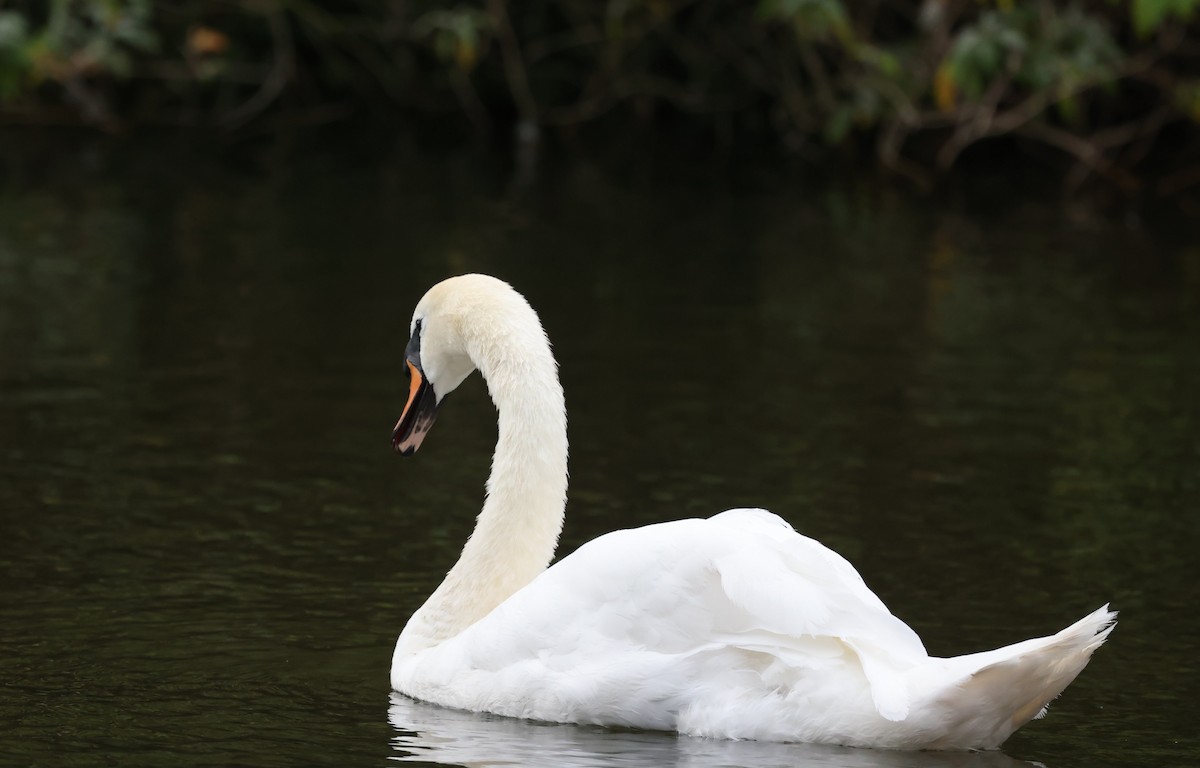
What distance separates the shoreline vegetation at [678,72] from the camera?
806 inches

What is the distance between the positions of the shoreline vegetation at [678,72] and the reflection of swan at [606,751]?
44.5 feet

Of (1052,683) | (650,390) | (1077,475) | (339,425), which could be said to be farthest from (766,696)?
(650,390)

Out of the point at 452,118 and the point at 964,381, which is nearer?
the point at 964,381

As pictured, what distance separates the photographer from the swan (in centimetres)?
547

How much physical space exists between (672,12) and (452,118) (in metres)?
4.92

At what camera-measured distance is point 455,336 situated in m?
7.08

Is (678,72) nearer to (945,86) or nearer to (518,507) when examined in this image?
(945,86)

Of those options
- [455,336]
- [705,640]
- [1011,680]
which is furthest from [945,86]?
[1011,680]

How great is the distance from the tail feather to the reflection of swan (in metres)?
0.16

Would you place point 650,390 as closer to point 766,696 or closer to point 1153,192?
point 766,696

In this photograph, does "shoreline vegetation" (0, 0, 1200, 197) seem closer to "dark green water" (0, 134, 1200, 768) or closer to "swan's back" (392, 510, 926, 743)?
"dark green water" (0, 134, 1200, 768)

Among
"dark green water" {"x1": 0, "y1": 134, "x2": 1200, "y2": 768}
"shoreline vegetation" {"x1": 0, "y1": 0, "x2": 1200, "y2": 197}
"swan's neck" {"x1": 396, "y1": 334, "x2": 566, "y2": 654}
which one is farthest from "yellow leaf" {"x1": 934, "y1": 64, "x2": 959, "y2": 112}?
"swan's neck" {"x1": 396, "y1": 334, "x2": 566, "y2": 654}

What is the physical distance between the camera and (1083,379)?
40.0 ft

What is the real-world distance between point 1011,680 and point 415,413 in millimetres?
2671
